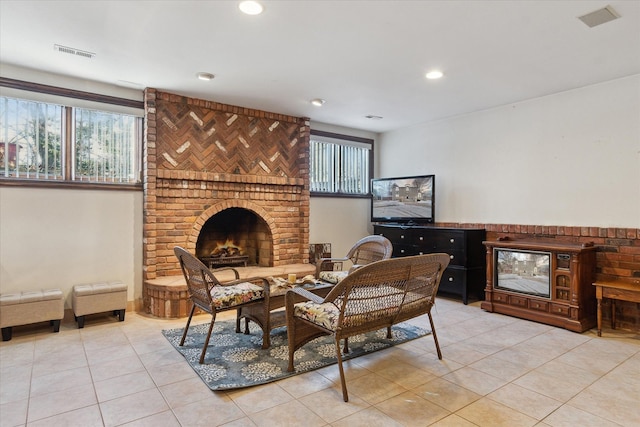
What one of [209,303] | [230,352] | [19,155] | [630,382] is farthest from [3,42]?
[630,382]

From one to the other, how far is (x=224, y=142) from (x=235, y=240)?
1.53 meters

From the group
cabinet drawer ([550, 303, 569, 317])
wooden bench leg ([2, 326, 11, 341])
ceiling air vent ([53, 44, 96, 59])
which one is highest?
ceiling air vent ([53, 44, 96, 59])

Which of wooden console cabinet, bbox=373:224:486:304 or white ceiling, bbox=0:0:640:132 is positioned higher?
white ceiling, bbox=0:0:640:132

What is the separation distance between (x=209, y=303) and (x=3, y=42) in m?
2.78

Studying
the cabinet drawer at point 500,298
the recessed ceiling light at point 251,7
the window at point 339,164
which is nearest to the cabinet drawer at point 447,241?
the cabinet drawer at point 500,298

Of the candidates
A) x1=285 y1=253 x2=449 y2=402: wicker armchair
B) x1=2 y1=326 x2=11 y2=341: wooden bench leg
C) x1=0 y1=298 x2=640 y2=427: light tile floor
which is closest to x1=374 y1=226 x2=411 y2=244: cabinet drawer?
x1=0 y1=298 x2=640 y2=427: light tile floor

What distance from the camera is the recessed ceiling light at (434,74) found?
3623 mm

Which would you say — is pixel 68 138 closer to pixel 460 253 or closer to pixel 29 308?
pixel 29 308

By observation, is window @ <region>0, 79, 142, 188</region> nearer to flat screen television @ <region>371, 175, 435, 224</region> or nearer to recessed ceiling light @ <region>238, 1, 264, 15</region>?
recessed ceiling light @ <region>238, 1, 264, 15</region>

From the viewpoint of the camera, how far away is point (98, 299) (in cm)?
372

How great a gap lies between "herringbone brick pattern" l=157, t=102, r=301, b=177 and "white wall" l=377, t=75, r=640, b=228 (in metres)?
2.18

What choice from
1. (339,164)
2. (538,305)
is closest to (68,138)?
(339,164)

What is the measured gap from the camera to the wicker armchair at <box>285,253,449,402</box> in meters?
2.28

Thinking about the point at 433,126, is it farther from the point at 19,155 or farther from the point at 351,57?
the point at 19,155
